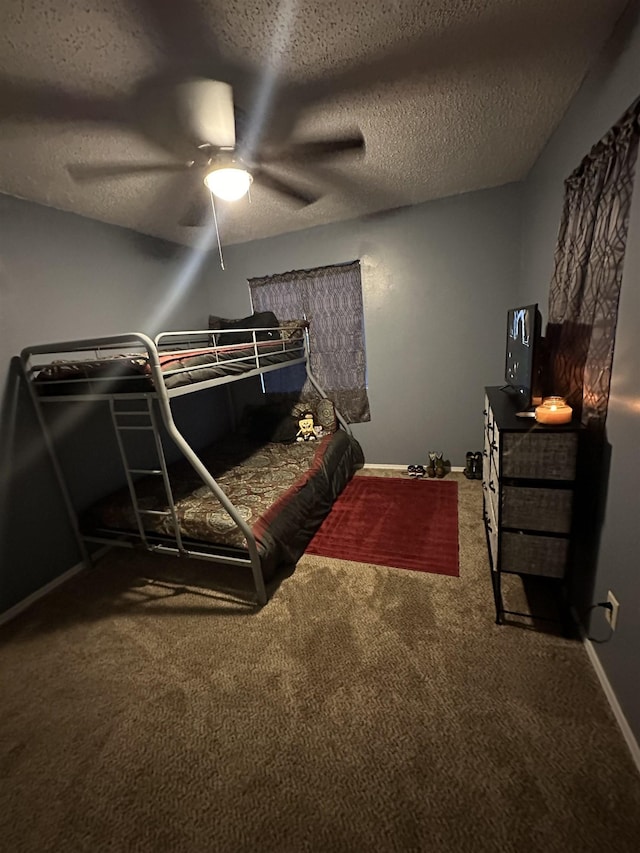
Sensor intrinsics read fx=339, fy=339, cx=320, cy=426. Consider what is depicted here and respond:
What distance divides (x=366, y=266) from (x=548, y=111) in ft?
5.39

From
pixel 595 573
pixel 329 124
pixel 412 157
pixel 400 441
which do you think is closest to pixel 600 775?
pixel 595 573

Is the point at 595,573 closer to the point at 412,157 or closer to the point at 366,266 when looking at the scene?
the point at 412,157

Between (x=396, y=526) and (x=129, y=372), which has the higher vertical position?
(x=129, y=372)

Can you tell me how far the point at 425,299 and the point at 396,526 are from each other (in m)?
2.02

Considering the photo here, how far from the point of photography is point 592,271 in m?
1.37

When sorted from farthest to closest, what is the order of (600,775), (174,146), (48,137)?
(174,146), (48,137), (600,775)

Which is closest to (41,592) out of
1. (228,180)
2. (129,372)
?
(129,372)

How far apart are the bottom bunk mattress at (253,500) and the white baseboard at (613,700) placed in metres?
1.51

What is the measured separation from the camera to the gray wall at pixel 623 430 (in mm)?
1120

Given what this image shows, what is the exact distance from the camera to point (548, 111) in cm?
169

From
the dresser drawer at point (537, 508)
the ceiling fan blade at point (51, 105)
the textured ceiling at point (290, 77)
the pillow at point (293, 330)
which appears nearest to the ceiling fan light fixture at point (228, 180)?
the textured ceiling at point (290, 77)

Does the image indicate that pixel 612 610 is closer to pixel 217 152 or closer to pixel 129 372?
pixel 129 372

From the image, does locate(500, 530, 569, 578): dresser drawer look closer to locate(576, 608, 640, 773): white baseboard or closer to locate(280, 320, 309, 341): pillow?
locate(576, 608, 640, 773): white baseboard

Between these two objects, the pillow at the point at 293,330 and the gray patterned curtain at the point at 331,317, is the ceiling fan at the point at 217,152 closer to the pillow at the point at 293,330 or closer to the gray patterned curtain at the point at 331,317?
the gray patterned curtain at the point at 331,317
